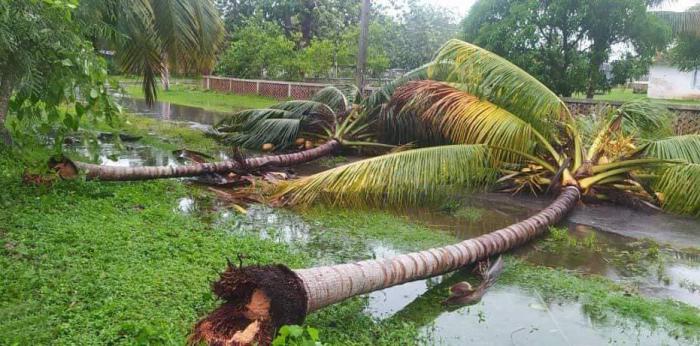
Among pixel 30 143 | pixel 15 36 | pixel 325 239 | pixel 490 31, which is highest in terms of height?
pixel 490 31

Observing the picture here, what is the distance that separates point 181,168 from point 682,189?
6037mm

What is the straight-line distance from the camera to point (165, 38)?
28.3ft

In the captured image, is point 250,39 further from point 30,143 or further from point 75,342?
point 75,342

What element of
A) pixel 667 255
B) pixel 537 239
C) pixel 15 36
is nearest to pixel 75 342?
pixel 15 36

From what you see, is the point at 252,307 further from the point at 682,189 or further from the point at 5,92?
the point at 682,189

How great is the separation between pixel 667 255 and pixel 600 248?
1.92ft

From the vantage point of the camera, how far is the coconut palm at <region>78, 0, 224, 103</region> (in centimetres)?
A: 823

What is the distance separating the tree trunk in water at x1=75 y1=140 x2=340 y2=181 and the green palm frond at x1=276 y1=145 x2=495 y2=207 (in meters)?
1.56

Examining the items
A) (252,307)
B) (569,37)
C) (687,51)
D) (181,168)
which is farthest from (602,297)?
(687,51)

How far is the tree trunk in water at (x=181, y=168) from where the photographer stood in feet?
22.5

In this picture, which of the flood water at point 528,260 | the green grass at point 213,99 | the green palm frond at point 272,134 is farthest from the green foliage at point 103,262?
the green grass at point 213,99

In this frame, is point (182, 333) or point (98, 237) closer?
point (182, 333)

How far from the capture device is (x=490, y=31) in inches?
600

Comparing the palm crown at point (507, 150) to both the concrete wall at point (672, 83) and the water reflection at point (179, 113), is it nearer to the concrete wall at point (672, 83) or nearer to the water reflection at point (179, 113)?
the water reflection at point (179, 113)
